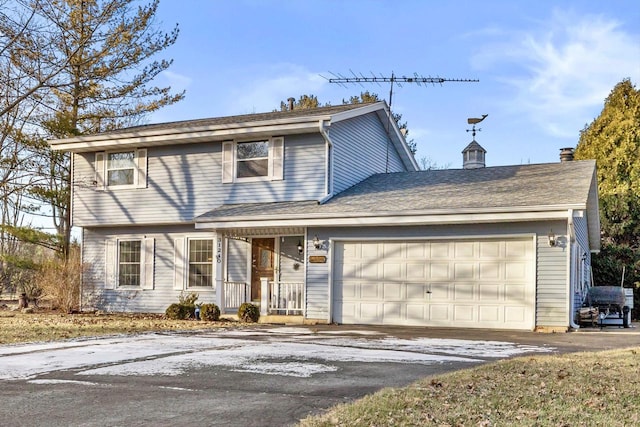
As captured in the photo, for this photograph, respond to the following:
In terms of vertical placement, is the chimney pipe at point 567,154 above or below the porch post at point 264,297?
above

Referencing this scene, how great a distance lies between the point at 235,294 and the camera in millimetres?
17734

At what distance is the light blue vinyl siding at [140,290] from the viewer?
19.0 metres

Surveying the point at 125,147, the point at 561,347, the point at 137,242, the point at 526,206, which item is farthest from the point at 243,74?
the point at 561,347

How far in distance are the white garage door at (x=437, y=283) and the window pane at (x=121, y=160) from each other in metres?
7.33

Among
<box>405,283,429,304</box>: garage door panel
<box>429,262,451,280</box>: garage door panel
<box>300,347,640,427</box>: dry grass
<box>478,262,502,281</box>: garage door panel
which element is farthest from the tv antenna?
<box>300,347,640,427</box>: dry grass

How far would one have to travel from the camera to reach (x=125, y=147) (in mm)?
19375

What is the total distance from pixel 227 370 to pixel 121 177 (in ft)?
41.9

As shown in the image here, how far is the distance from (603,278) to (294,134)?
11.4m

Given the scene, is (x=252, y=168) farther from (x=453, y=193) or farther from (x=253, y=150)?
(x=453, y=193)

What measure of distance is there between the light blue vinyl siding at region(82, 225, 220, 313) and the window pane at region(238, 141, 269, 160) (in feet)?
8.06

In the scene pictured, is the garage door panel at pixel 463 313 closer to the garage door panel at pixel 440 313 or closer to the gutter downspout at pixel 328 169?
the garage door panel at pixel 440 313

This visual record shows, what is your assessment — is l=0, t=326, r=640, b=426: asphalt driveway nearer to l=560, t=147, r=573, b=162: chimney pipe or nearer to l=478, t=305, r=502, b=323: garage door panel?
l=478, t=305, r=502, b=323: garage door panel

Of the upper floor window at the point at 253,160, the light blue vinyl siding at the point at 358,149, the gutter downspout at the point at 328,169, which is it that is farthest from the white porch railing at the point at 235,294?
the light blue vinyl siding at the point at 358,149

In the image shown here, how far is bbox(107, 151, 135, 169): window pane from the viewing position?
19.5 metres
